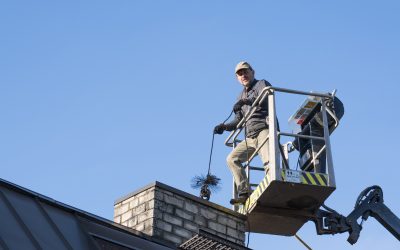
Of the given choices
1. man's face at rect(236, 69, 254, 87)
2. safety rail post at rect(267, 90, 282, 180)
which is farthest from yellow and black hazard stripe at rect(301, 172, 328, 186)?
man's face at rect(236, 69, 254, 87)

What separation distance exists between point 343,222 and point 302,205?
3.17 ft

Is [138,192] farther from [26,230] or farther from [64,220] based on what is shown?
[26,230]

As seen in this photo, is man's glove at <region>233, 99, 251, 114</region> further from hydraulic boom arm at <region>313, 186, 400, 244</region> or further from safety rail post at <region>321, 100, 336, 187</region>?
hydraulic boom arm at <region>313, 186, 400, 244</region>

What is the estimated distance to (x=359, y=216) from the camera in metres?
14.0

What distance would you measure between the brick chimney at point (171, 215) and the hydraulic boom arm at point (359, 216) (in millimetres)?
1314

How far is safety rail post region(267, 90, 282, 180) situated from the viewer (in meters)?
12.3

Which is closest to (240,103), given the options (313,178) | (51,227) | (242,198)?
(242,198)

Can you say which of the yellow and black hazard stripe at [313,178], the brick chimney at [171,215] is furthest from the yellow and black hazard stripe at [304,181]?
the brick chimney at [171,215]

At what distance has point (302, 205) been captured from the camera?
42.7 feet

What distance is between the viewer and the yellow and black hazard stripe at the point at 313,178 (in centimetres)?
1241

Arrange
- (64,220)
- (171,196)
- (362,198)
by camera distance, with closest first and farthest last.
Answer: (64,220) → (171,196) → (362,198)

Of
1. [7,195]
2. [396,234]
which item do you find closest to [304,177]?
[396,234]

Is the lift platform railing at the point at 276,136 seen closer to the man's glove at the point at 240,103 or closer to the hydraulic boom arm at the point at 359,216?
the man's glove at the point at 240,103

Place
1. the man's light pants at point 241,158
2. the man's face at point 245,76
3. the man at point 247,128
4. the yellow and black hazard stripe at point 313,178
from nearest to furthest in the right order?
the yellow and black hazard stripe at point 313,178 → the man at point 247,128 → the man's light pants at point 241,158 → the man's face at point 245,76
